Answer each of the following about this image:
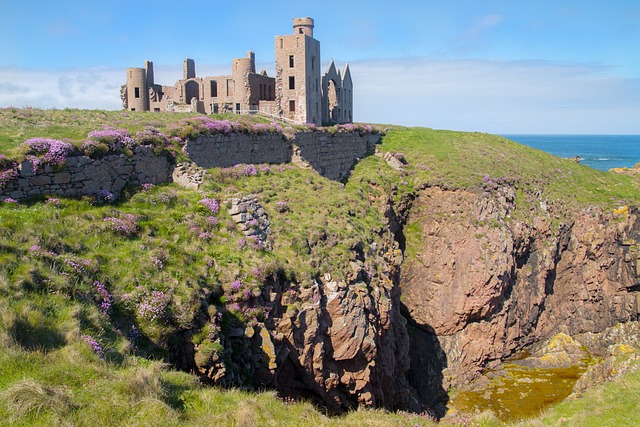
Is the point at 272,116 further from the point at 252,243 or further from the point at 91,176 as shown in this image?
the point at 252,243

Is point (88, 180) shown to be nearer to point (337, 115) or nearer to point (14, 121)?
point (14, 121)

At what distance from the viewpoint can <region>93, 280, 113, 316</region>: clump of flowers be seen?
12.2 m

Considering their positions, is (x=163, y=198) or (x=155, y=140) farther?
(x=155, y=140)

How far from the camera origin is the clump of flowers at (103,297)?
12.2 m

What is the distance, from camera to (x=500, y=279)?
30875 millimetres

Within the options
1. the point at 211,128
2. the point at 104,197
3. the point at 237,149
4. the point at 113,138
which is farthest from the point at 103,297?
the point at 237,149

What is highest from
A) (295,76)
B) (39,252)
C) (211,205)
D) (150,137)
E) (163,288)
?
(295,76)

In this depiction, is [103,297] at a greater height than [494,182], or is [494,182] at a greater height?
[494,182]

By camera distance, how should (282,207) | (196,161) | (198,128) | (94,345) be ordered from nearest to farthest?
(94,345)
(282,207)
(196,161)
(198,128)

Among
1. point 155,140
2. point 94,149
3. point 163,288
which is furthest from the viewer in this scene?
point 155,140

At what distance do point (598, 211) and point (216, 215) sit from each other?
32891mm

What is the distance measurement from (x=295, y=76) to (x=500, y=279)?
2579 centimetres

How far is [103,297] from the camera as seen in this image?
12453mm

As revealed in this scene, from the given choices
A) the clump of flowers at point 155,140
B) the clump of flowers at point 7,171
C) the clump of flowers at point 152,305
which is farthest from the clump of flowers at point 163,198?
the clump of flowers at point 152,305
